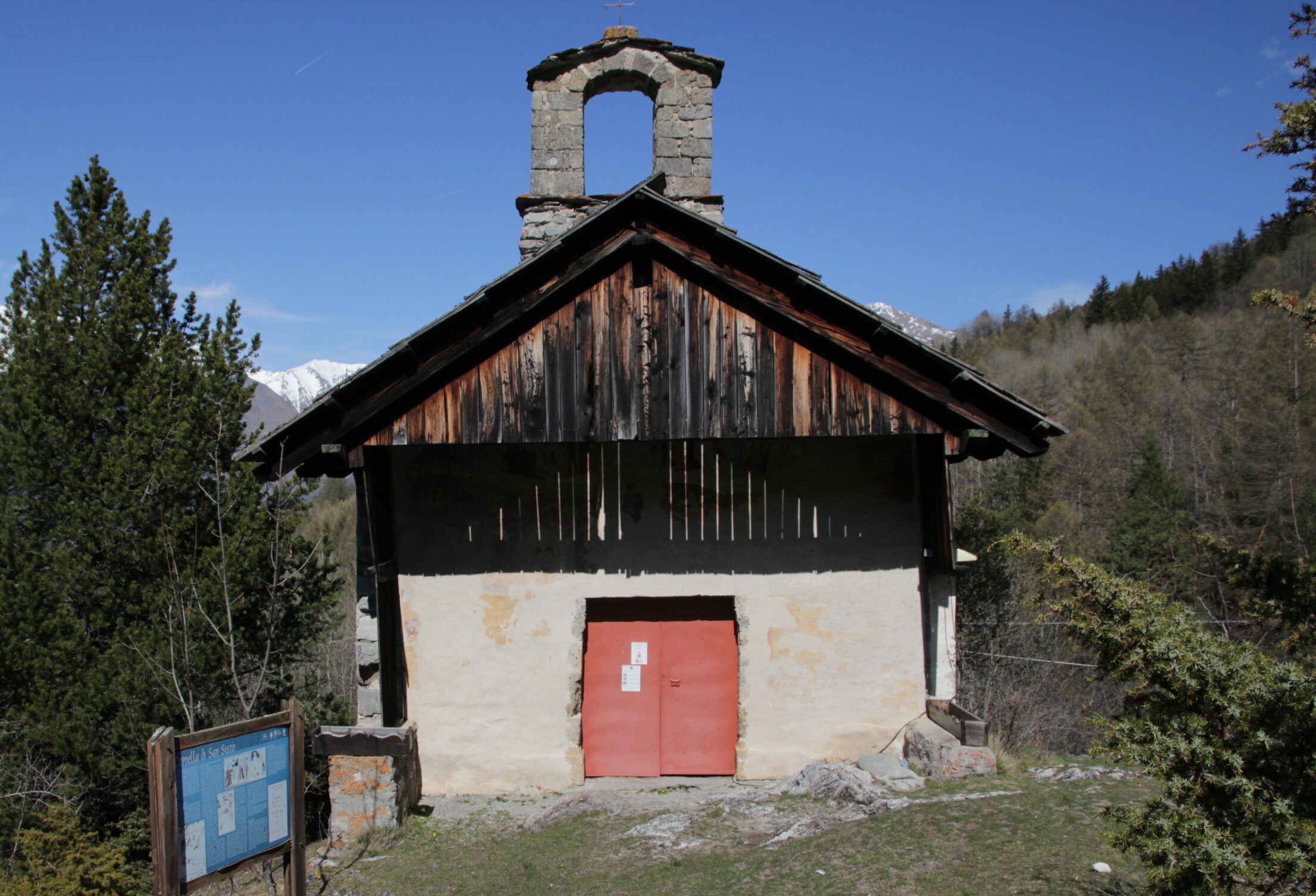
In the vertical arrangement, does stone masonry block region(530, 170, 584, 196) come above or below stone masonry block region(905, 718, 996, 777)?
above

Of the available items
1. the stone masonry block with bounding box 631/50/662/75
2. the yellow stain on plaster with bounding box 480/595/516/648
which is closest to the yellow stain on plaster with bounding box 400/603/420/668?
the yellow stain on plaster with bounding box 480/595/516/648

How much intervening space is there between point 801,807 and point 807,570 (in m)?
2.34

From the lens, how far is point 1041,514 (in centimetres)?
4112

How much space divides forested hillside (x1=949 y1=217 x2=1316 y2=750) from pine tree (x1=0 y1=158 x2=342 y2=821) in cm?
1139

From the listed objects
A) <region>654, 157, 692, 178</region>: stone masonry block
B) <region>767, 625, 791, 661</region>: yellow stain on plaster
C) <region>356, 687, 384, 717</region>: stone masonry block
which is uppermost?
<region>654, 157, 692, 178</region>: stone masonry block

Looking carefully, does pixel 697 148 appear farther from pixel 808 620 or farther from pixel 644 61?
pixel 808 620

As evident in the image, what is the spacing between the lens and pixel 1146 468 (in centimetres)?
3953

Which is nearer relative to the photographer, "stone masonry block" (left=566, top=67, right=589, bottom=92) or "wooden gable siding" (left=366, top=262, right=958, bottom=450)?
"wooden gable siding" (left=366, top=262, right=958, bottom=450)

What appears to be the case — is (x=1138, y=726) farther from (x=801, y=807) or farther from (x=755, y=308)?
(x=755, y=308)

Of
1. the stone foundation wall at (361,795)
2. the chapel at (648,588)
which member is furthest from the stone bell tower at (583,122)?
the stone foundation wall at (361,795)

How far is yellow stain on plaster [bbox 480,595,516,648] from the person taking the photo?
885cm

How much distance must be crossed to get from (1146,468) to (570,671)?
39.0m

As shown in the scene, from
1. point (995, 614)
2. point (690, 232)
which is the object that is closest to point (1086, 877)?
point (690, 232)

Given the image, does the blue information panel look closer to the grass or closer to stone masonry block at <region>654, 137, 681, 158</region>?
the grass
